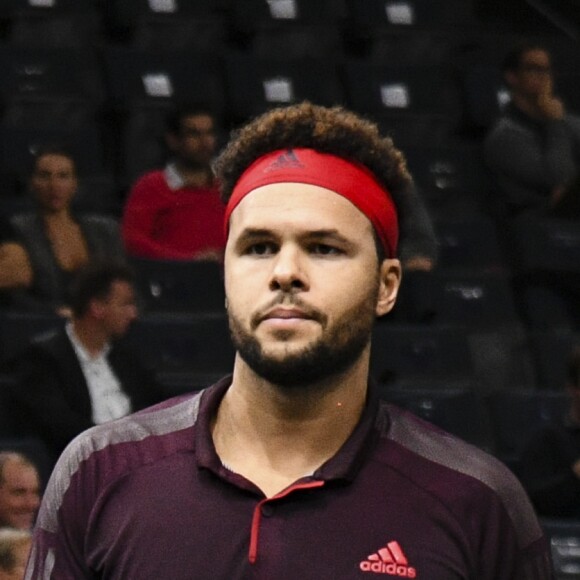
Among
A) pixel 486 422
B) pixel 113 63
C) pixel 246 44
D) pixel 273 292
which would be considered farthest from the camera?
pixel 246 44

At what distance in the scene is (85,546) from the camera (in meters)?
2.15

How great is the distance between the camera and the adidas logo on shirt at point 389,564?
6.87 ft

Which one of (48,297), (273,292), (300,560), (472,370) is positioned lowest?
(472,370)

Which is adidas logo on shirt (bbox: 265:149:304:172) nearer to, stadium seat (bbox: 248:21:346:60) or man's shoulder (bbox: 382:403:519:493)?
man's shoulder (bbox: 382:403:519:493)

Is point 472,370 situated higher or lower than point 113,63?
lower

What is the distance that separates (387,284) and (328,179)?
0.18 meters

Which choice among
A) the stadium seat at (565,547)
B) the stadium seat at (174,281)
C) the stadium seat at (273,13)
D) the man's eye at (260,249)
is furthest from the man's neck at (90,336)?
the man's eye at (260,249)

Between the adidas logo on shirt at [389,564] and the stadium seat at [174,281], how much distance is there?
3.88 metres

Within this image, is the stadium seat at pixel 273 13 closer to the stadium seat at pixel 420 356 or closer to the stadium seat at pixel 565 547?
the stadium seat at pixel 420 356

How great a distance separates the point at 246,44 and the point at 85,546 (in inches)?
232

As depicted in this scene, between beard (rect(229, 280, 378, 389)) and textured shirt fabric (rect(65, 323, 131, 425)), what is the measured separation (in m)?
3.01

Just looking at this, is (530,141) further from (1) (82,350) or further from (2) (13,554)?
(2) (13,554)

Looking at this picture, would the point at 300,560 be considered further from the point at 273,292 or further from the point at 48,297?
the point at 48,297

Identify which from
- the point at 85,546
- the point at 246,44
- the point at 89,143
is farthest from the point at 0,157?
the point at 85,546
